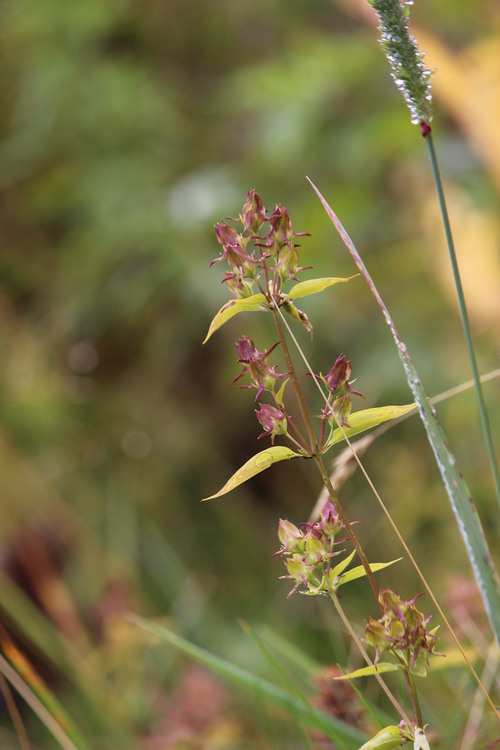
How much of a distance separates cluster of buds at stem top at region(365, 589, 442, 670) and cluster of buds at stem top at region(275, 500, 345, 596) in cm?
2

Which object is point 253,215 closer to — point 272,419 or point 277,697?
point 272,419

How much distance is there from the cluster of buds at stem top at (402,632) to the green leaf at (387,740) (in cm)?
2

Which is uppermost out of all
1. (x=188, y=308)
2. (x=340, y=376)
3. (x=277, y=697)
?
(x=188, y=308)

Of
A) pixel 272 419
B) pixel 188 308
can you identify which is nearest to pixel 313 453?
pixel 272 419

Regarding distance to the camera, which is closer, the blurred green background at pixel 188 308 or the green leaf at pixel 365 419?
the green leaf at pixel 365 419

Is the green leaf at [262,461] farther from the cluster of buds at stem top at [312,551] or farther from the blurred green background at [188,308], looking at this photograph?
the blurred green background at [188,308]

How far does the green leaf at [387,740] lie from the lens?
24 centimetres

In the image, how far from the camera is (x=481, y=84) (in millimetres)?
791

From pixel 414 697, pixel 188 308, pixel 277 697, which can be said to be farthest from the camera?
pixel 188 308

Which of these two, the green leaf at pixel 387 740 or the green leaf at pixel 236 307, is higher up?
the green leaf at pixel 236 307

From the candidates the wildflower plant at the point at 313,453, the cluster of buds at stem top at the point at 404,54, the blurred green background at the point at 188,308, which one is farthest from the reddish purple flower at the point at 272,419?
the blurred green background at the point at 188,308

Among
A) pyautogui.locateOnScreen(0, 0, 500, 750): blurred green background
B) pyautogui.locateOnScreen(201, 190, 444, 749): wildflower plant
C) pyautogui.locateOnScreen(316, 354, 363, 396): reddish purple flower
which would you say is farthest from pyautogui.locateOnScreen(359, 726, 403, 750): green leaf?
pyautogui.locateOnScreen(0, 0, 500, 750): blurred green background

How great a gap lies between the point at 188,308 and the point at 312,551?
105 centimetres

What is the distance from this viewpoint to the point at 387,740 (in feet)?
0.81
